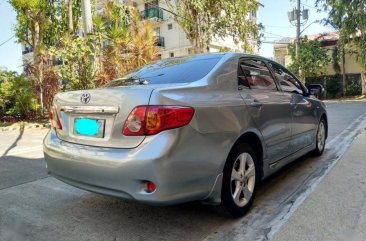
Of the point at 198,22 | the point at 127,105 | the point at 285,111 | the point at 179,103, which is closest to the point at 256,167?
the point at 285,111

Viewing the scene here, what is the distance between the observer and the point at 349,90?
1032 inches

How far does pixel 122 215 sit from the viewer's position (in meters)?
3.56

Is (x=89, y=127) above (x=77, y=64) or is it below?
below

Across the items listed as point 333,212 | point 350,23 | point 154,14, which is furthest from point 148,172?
point 154,14

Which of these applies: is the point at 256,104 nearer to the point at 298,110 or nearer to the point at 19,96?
the point at 298,110

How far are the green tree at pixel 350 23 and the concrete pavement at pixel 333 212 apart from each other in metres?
21.3

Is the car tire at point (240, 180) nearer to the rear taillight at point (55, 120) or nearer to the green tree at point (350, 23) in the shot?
the rear taillight at point (55, 120)

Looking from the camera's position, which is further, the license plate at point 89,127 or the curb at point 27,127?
the curb at point 27,127

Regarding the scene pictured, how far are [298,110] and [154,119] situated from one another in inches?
102

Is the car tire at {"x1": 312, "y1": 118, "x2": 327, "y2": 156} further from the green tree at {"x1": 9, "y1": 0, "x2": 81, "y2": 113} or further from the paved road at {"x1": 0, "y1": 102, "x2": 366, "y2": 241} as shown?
the green tree at {"x1": 9, "y1": 0, "x2": 81, "y2": 113}

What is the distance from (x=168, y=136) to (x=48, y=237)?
1.43 meters

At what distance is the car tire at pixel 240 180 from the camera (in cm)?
320

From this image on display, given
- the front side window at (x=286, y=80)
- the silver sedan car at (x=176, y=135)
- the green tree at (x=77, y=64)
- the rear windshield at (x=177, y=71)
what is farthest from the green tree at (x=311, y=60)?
the rear windshield at (x=177, y=71)

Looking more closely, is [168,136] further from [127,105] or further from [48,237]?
[48,237]
